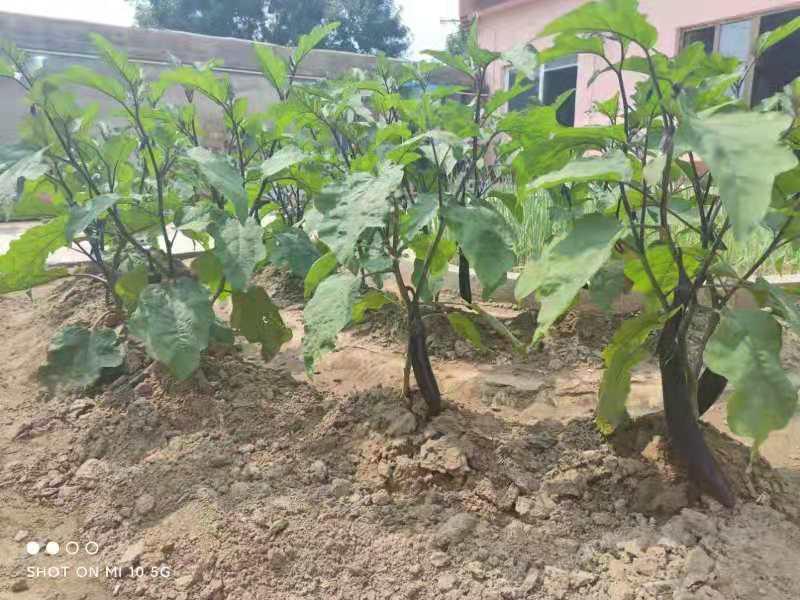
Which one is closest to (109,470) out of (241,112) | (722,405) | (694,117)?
(241,112)

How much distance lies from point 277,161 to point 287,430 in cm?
80

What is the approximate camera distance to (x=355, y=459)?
1.60 m

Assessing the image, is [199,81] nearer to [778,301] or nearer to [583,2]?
[778,301]

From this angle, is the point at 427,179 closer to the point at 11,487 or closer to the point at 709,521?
the point at 709,521

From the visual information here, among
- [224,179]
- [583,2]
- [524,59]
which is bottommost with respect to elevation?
[224,179]

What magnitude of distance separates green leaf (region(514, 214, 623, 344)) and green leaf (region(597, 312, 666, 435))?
0.27 m

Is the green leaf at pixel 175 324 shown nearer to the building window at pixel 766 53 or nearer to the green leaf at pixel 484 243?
the green leaf at pixel 484 243

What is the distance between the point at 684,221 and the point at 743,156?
467mm

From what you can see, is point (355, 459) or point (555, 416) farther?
point (555, 416)

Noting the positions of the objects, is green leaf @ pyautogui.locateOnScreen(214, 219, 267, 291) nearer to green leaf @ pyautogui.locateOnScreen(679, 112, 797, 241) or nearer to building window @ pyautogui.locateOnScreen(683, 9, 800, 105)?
green leaf @ pyautogui.locateOnScreen(679, 112, 797, 241)

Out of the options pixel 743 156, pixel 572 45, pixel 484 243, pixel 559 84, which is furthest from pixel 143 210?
pixel 559 84

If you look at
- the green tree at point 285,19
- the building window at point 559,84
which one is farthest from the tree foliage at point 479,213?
the green tree at point 285,19

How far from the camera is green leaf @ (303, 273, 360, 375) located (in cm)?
145

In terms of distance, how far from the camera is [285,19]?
21.1m
